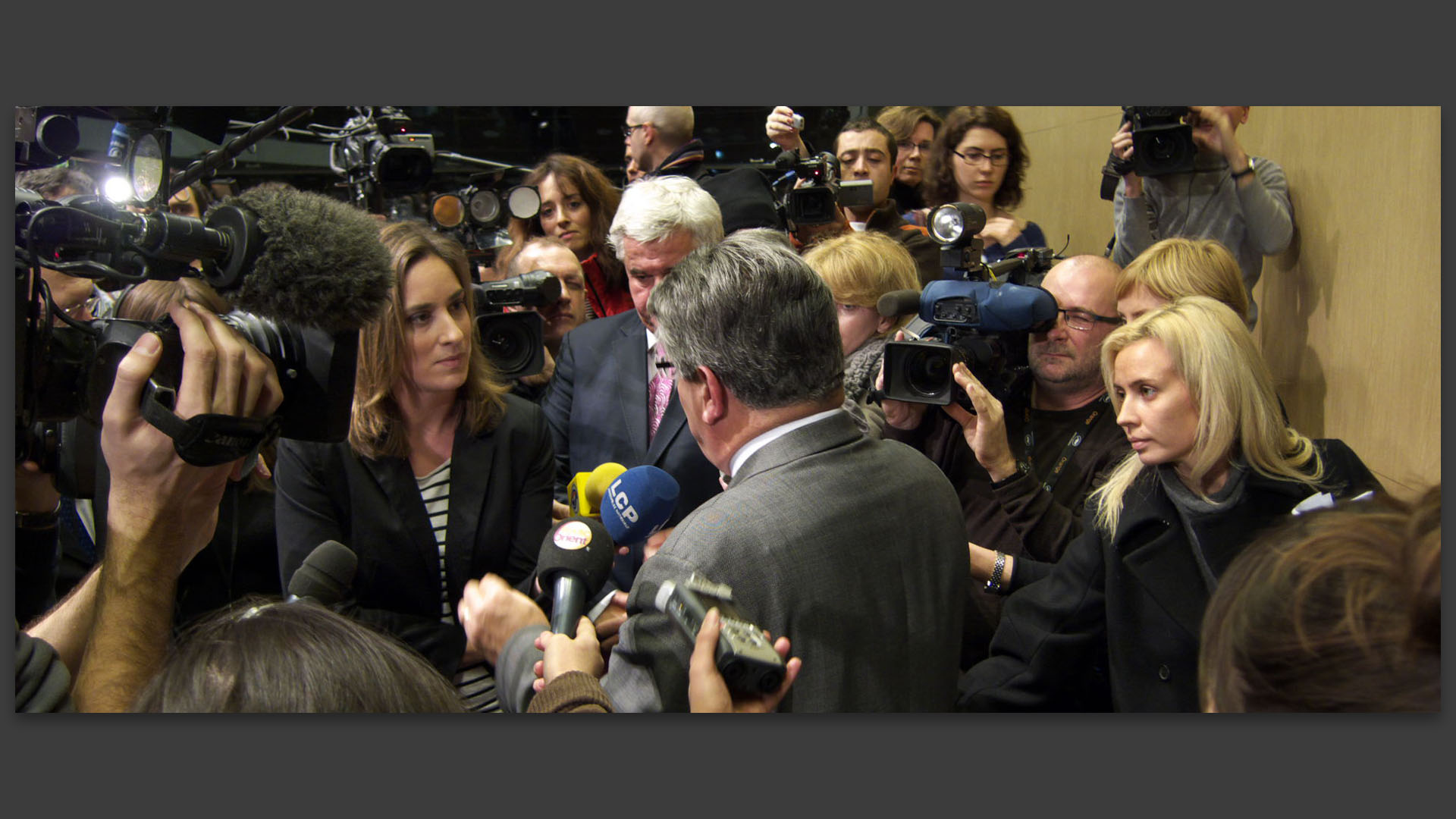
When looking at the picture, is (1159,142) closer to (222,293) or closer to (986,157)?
(986,157)

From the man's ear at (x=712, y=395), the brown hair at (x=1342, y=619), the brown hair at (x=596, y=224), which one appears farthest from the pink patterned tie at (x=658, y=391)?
the brown hair at (x=1342, y=619)

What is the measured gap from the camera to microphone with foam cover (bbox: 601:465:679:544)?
1.71 meters

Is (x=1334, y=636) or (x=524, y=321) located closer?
(x=1334, y=636)

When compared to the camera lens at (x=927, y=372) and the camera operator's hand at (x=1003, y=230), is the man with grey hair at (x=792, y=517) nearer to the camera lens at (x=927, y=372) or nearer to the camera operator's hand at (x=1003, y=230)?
the camera lens at (x=927, y=372)

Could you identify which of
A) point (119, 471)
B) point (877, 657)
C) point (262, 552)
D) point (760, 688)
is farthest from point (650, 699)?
point (262, 552)

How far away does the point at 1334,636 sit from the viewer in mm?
1045

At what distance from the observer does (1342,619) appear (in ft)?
3.42

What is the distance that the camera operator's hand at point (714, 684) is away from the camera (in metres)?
1.28

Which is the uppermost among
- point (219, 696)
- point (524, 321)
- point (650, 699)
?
point (524, 321)

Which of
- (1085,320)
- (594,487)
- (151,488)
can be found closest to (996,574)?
(1085,320)

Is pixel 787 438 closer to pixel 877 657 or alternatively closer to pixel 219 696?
pixel 877 657

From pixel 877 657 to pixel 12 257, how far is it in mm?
1344

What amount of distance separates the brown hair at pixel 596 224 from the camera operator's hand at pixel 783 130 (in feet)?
2.45

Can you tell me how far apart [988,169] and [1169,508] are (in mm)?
994
